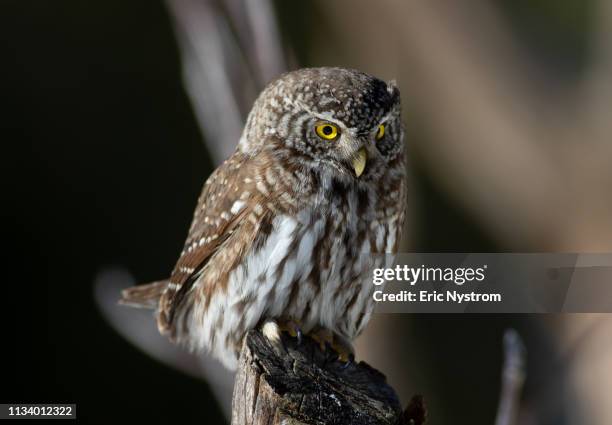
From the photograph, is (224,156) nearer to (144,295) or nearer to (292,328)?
(144,295)

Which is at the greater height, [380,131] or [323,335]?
[380,131]

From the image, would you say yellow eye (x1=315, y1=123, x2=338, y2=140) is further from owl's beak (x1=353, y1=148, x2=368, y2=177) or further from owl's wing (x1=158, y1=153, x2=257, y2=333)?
owl's wing (x1=158, y1=153, x2=257, y2=333)

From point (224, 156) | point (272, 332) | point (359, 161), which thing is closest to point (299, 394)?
point (272, 332)

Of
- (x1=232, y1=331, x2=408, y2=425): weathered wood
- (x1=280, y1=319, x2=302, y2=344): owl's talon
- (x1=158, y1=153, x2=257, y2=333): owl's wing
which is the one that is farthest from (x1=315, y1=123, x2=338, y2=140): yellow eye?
(x1=232, y1=331, x2=408, y2=425): weathered wood

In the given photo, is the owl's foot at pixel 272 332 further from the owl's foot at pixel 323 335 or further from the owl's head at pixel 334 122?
the owl's head at pixel 334 122

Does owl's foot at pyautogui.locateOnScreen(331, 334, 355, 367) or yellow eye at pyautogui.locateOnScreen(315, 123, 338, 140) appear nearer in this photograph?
owl's foot at pyautogui.locateOnScreen(331, 334, 355, 367)

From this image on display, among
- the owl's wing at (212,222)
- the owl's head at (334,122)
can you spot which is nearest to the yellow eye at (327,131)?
the owl's head at (334,122)
